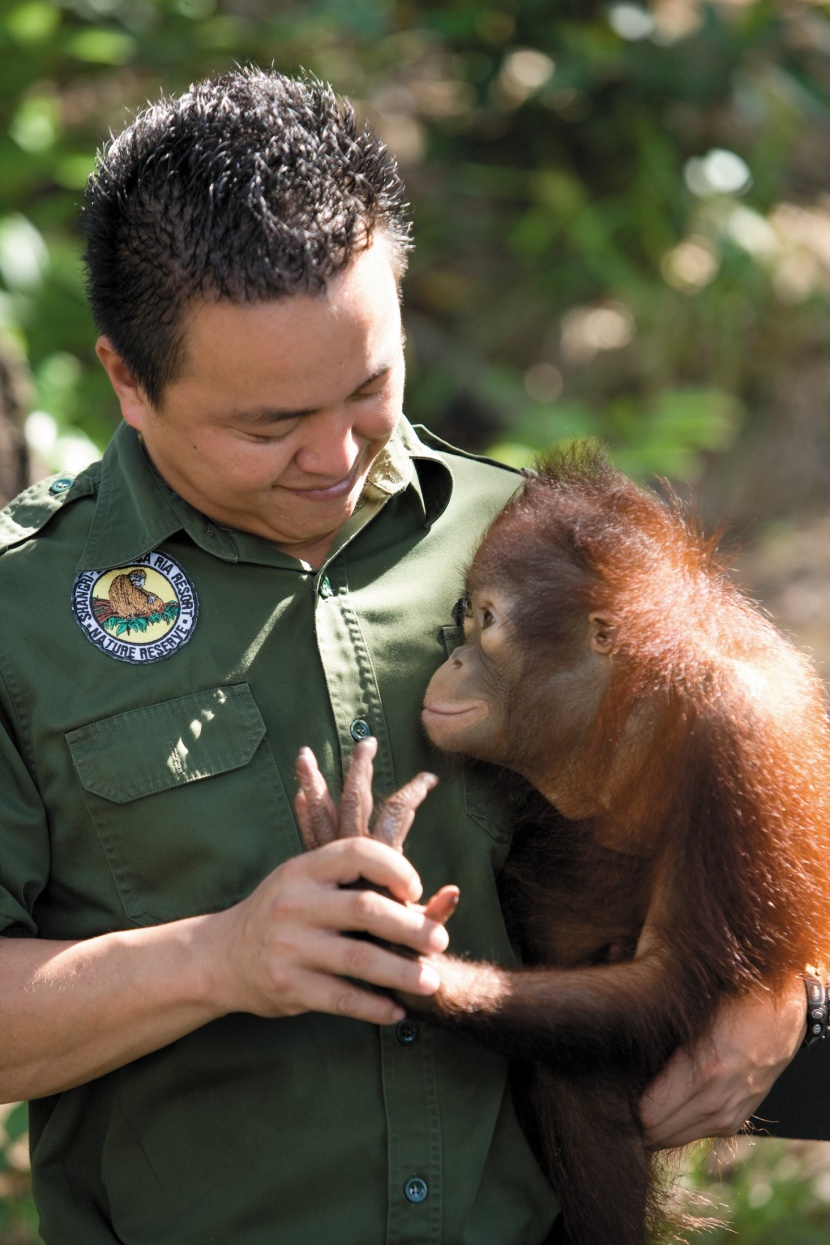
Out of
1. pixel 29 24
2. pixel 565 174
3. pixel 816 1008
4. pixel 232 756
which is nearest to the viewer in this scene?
pixel 232 756

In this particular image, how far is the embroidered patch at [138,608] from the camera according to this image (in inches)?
79.4

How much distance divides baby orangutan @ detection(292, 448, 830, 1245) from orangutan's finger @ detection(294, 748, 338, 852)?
27cm

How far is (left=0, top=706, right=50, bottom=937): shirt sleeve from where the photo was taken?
1.89 meters

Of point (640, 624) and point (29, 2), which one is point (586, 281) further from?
point (640, 624)

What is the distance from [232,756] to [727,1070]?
90 cm

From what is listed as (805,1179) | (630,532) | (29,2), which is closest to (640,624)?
(630,532)

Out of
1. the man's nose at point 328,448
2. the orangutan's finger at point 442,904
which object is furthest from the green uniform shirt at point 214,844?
the orangutan's finger at point 442,904

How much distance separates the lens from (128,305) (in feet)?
6.49

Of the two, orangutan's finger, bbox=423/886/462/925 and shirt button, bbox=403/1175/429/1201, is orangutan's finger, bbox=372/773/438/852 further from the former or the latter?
shirt button, bbox=403/1175/429/1201

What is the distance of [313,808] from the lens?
1.81 metres

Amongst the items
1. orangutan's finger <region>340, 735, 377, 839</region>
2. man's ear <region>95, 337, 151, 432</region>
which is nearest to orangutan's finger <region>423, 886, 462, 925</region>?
orangutan's finger <region>340, 735, 377, 839</region>

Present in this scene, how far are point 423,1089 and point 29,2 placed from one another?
16.4ft

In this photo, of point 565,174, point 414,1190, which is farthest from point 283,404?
point 565,174

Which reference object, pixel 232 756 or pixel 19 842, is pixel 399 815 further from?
pixel 19 842
